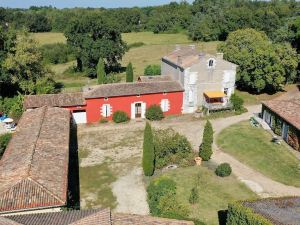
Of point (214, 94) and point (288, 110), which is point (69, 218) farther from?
point (214, 94)

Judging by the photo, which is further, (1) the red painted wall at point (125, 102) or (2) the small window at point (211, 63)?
(2) the small window at point (211, 63)

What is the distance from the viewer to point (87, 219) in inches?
728

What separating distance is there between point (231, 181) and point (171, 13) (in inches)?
3804

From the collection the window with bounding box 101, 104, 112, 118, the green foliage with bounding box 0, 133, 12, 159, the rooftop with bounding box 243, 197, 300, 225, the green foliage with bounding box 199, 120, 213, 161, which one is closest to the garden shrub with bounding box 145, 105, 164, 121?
the window with bounding box 101, 104, 112, 118

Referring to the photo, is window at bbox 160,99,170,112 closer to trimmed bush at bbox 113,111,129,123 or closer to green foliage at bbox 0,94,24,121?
trimmed bush at bbox 113,111,129,123

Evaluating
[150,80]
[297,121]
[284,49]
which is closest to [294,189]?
[297,121]

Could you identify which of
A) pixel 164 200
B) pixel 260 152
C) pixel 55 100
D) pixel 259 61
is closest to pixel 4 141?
pixel 55 100

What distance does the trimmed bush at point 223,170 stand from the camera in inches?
1211

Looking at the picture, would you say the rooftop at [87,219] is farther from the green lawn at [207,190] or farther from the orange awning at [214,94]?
the orange awning at [214,94]

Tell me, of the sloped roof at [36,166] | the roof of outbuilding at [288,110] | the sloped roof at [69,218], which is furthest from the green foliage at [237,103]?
the sloped roof at [69,218]

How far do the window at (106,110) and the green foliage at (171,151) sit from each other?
11023mm

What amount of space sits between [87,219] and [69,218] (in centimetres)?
99

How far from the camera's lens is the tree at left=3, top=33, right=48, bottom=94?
4662 centimetres

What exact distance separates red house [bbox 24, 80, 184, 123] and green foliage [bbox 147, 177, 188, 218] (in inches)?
Answer: 622
